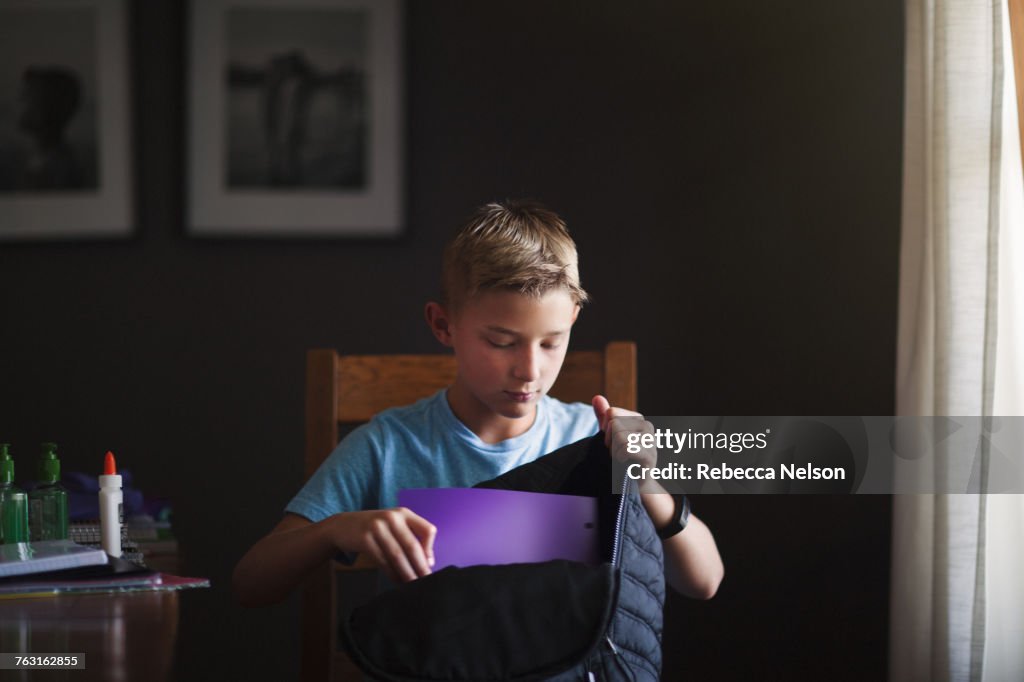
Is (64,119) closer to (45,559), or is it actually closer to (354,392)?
(354,392)

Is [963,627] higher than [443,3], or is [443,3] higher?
[443,3]

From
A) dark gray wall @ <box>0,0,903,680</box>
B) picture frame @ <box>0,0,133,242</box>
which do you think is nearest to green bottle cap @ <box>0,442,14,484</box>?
dark gray wall @ <box>0,0,903,680</box>

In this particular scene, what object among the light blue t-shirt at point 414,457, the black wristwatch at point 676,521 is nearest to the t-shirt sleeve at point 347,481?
the light blue t-shirt at point 414,457

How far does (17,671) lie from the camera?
0.80m

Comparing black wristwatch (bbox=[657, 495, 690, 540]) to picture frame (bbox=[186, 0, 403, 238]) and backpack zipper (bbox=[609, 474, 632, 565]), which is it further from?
picture frame (bbox=[186, 0, 403, 238])

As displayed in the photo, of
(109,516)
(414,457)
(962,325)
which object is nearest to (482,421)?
(414,457)

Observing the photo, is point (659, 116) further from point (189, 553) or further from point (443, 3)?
point (189, 553)

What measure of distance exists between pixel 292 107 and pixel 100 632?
1.32m

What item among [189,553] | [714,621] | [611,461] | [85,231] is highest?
[85,231]

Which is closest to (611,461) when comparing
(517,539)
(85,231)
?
(517,539)

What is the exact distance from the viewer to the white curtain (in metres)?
1.39

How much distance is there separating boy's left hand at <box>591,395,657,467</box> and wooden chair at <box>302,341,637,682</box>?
15.4 inches

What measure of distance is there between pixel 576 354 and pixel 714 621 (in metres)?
0.80

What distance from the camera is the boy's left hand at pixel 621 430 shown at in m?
1.04
